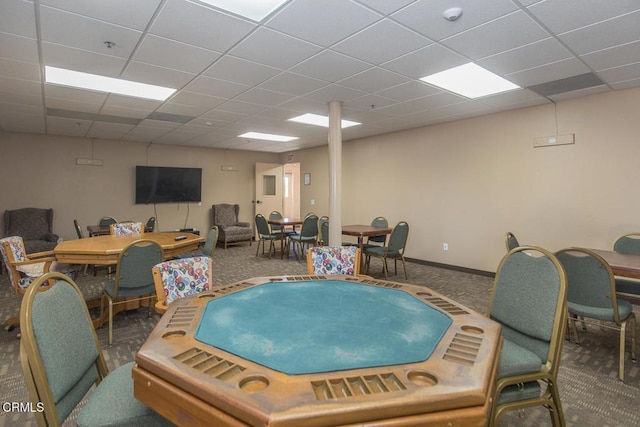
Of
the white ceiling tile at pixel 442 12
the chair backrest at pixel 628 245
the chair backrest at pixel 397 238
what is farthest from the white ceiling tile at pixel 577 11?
the chair backrest at pixel 397 238

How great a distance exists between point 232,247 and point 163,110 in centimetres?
395

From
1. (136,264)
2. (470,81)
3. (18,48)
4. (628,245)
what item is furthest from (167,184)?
(628,245)

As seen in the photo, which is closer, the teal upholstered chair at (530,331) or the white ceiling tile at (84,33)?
the teal upholstered chair at (530,331)

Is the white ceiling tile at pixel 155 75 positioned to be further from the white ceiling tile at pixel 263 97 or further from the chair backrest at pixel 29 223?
the chair backrest at pixel 29 223

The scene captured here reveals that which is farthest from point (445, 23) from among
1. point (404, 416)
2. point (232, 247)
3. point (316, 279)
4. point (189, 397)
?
point (232, 247)

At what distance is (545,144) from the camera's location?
452cm

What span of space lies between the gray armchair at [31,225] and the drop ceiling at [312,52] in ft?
6.84

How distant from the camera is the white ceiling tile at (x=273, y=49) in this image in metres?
2.63

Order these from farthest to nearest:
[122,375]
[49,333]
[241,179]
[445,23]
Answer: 1. [241,179]
2. [445,23]
3. [122,375]
4. [49,333]

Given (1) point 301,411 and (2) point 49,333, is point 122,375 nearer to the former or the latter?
(2) point 49,333

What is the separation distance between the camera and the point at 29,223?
6098mm

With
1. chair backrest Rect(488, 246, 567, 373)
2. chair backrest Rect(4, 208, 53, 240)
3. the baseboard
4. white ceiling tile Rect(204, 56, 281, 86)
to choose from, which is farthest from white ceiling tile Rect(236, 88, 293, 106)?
chair backrest Rect(4, 208, 53, 240)

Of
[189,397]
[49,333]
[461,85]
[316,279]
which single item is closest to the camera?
[189,397]

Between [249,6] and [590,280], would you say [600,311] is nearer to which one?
[590,280]
